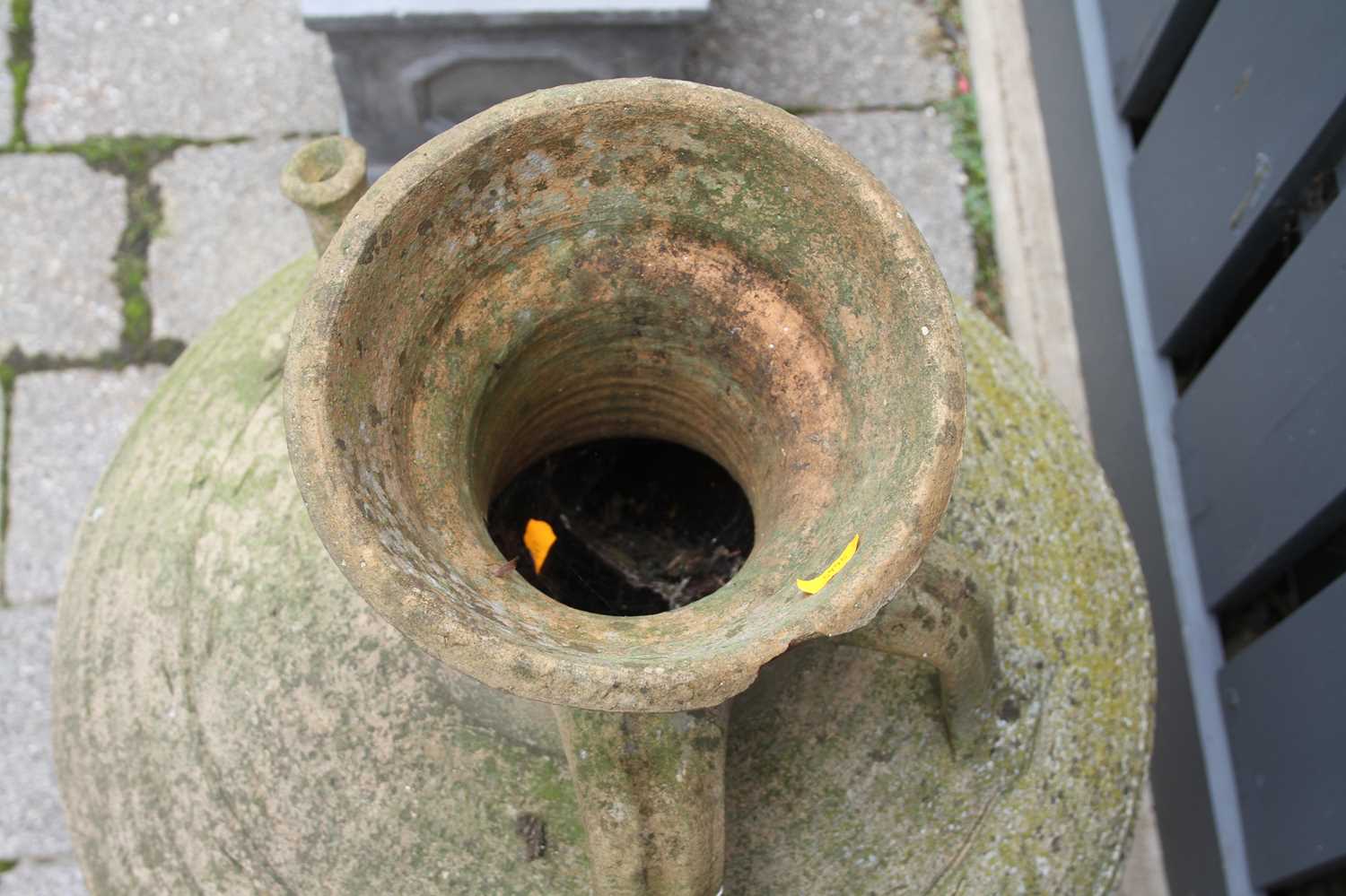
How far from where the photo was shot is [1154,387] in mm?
2777

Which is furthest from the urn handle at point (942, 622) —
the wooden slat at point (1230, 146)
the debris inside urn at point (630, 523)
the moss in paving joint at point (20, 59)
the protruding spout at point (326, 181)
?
the moss in paving joint at point (20, 59)

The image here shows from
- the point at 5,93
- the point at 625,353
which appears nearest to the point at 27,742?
the point at 5,93

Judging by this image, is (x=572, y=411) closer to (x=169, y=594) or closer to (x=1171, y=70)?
(x=169, y=594)

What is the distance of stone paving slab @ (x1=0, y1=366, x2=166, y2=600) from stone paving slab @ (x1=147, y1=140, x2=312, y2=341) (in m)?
0.20

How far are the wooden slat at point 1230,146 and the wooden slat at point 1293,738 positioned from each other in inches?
27.6

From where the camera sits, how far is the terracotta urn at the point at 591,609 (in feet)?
3.39

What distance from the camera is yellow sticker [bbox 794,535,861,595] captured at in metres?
1.02

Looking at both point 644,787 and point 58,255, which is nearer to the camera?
point 644,787

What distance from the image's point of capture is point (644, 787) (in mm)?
1157

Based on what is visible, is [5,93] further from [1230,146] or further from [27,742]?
[1230,146]

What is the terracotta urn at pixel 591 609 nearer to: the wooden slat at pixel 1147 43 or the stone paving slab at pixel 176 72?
the wooden slat at pixel 1147 43

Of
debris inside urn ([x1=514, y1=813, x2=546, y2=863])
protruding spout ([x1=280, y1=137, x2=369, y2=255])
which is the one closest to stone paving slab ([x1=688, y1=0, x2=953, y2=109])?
protruding spout ([x1=280, y1=137, x2=369, y2=255])

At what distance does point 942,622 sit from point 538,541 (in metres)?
0.50

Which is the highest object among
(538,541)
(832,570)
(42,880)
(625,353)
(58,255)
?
(832,570)
